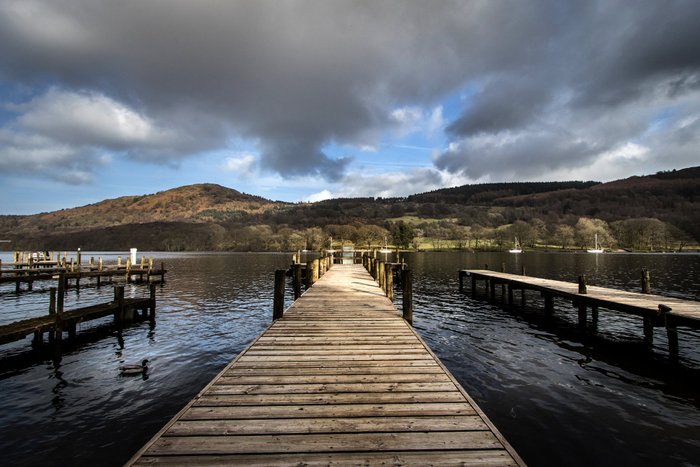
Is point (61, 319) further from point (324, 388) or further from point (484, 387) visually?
point (484, 387)

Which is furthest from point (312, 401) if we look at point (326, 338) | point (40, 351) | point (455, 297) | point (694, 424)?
point (455, 297)

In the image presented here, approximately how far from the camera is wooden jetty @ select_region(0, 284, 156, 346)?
1158 cm

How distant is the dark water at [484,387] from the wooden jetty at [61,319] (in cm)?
87

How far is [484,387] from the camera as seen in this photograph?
9.77 m

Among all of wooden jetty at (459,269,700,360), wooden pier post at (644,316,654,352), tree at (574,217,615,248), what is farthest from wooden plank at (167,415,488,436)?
tree at (574,217,615,248)

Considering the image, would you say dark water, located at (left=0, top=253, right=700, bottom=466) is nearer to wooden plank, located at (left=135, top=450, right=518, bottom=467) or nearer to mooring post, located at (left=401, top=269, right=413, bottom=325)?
mooring post, located at (left=401, top=269, right=413, bottom=325)

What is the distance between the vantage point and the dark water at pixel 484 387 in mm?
6875

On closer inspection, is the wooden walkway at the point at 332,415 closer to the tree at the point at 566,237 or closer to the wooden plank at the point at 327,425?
the wooden plank at the point at 327,425

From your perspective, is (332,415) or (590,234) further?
(590,234)

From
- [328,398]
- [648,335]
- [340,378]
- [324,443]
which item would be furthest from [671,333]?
[324,443]

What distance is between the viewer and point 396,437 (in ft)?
13.4

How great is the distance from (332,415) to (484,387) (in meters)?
6.88

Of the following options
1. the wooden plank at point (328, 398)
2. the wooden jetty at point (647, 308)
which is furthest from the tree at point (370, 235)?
the wooden plank at point (328, 398)

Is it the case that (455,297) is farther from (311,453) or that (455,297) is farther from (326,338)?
(311,453)
